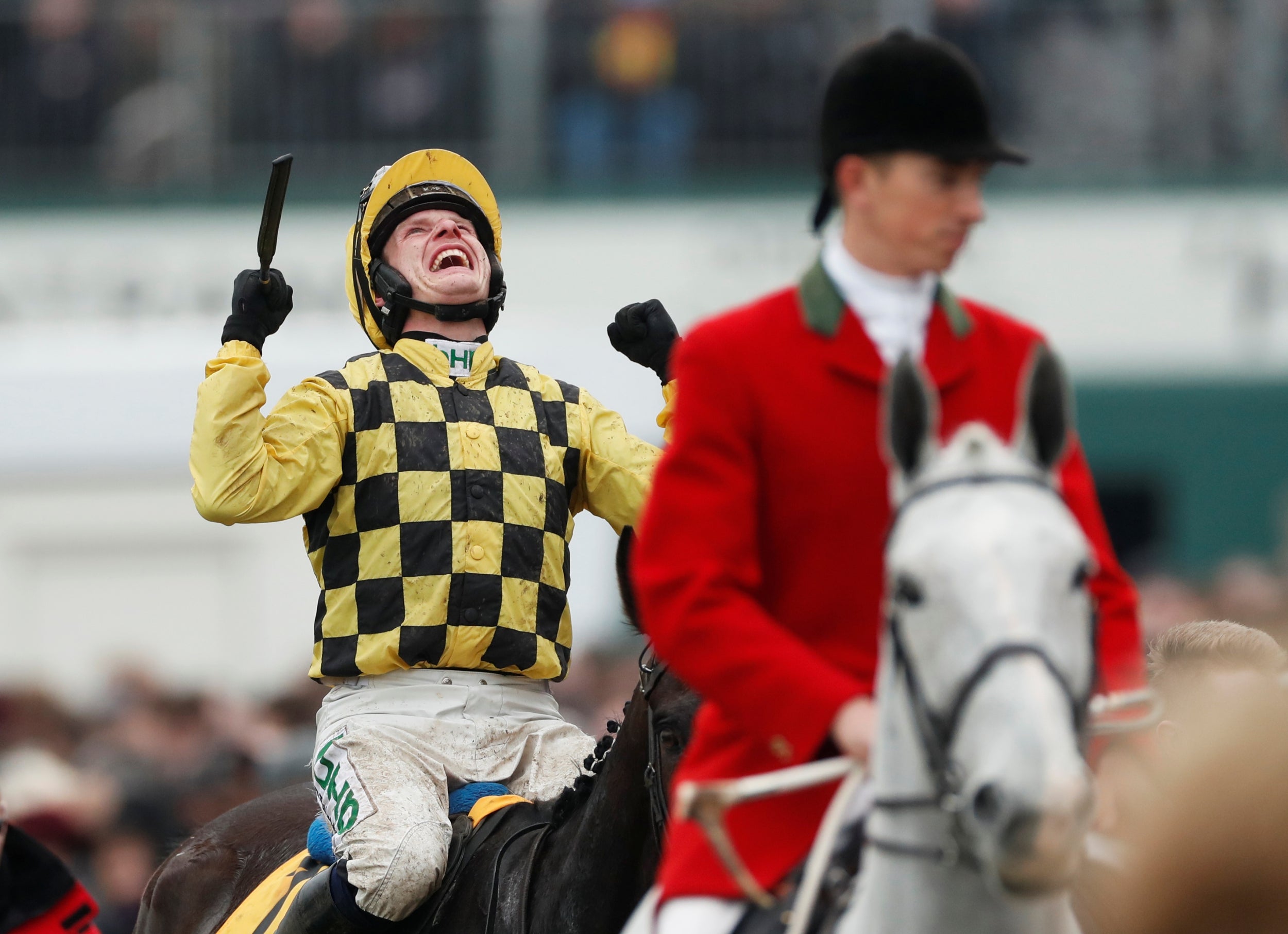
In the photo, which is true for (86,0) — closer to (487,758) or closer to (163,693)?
(163,693)

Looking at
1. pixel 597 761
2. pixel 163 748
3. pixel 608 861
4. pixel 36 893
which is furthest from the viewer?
pixel 163 748

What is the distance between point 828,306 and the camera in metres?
3.08

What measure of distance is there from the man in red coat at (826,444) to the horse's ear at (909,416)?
26 centimetres

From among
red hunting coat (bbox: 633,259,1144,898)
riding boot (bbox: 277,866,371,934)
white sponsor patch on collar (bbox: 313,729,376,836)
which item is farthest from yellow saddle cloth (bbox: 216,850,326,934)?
red hunting coat (bbox: 633,259,1144,898)

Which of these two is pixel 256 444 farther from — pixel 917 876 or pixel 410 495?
pixel 917 876

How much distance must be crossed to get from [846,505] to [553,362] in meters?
9.68

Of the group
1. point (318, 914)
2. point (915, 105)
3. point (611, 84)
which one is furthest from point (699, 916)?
point (611, 84)

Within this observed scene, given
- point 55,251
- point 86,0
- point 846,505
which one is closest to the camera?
point 846,505

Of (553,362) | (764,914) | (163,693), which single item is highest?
(764,914)

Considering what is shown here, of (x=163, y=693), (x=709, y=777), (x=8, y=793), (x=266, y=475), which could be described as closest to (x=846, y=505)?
(x=709, y=777)

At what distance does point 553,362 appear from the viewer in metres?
12.6

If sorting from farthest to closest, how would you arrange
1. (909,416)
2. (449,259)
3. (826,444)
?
1. (449,259)
2. (826,444)
3. (909,416)

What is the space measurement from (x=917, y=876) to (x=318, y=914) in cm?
245

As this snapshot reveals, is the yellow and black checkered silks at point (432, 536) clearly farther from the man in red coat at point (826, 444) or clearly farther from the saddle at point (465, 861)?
the man in red coat at point (826, 444)
